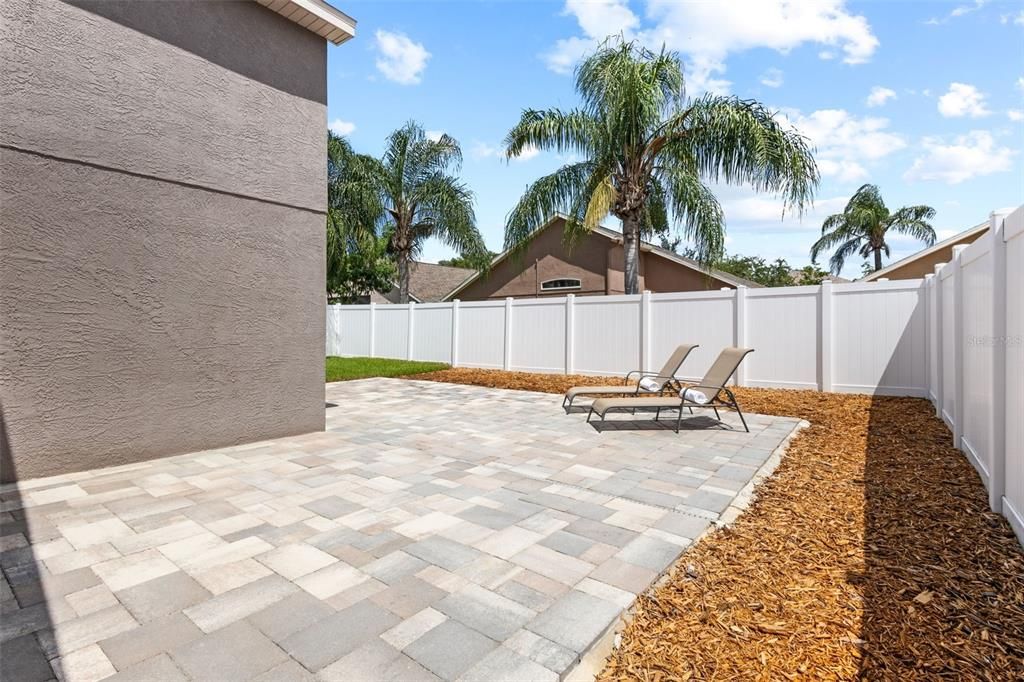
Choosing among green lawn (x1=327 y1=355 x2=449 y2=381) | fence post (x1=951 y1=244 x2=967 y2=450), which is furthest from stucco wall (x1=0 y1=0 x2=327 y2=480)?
fence post (x1=951 y1=244 x2=967 y2=450)

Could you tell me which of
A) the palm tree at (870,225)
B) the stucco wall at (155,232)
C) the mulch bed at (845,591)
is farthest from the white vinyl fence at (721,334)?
the palm tree at (870,225)

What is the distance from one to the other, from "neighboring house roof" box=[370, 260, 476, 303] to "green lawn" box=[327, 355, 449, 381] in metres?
13.7

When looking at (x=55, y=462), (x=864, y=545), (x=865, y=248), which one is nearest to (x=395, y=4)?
(x=55, y=462)

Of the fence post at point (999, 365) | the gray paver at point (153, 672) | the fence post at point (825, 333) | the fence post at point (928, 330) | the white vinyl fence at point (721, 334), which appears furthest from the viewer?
the fence post at point (825, 333)

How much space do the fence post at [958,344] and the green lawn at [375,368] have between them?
12.3 m

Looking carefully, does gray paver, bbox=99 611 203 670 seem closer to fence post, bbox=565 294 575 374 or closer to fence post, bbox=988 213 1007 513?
fence post, bbox=988 213 1007 513

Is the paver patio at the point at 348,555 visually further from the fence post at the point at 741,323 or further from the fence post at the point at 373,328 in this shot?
the fence post at the point at 373,328

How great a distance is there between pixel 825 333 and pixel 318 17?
400 inches

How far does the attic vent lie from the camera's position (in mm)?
21797

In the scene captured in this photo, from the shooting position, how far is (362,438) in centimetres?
669

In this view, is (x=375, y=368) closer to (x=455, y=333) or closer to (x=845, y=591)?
(x=455, y=333)

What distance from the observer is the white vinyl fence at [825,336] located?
12.1 feet

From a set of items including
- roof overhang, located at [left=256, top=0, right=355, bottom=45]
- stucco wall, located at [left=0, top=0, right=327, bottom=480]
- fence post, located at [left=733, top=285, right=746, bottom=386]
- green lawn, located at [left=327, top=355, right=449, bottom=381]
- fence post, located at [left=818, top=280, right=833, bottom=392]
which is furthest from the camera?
green lawn, located at [left=327, top=355, right=449, bottom=381]

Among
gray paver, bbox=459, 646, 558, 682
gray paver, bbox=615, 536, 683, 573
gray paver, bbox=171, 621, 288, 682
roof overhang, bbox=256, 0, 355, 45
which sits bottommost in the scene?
gray paver, bbox=459, 646, 558, 682
